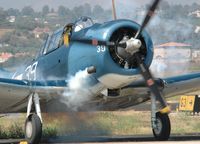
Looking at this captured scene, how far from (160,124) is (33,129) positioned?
12.1 feet

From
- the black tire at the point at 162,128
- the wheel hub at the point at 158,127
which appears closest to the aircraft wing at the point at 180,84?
the black tire at the point at 162,128

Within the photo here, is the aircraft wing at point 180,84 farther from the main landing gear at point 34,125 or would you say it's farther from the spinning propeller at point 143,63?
the main landing gear at point 34,125

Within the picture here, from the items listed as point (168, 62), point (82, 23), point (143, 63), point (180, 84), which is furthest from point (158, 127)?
point (82, 23)

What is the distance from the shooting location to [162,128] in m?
15.4

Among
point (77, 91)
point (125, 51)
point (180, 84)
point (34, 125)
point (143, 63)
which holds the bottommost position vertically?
point (34, 125)

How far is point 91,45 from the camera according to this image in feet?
44.1

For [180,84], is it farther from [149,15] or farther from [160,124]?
[149,15]

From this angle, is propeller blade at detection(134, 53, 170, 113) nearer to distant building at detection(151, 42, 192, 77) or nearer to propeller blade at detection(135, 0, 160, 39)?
propeller blade at detection(135, 0, 160, 39)

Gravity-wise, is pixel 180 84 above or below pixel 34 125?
above

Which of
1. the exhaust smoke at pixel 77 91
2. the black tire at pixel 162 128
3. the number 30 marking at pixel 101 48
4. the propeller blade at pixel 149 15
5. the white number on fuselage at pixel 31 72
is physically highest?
the propeller blade at pixel 149 15

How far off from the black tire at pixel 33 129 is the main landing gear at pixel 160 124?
326 cm

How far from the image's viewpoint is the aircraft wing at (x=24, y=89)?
14.1 meters

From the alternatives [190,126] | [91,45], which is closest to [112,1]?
[91,45]

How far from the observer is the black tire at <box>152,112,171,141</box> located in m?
15.3
